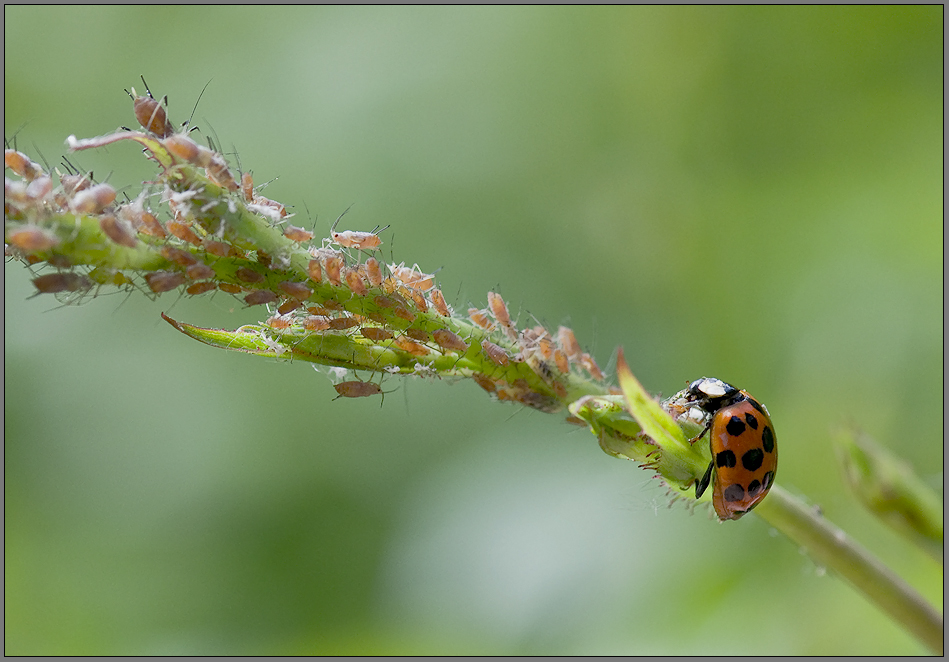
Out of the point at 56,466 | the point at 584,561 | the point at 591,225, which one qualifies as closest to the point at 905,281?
the point at 591,225

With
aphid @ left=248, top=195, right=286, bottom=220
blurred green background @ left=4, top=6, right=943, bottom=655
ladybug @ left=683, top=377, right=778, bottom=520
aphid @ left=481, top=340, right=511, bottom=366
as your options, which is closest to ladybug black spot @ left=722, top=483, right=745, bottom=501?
ladybug @ left=683, top=377, right=778, bottom=520

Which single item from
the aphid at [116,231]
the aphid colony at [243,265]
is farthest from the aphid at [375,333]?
the aphid at [116,231]

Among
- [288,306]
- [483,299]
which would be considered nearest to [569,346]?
[288,306]

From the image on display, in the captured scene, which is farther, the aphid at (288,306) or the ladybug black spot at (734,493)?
the ladybug black spot at (734,493)

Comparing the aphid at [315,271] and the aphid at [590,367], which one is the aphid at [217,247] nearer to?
the aphid at [315,271]

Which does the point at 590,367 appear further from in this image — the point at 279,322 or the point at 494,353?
the point at 279,322

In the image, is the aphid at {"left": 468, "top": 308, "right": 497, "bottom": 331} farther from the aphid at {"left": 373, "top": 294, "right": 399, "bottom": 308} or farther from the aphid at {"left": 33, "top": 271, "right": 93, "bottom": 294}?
the aphid at {"left": 33, "top": 271, "right": 93, "bottom": 294}

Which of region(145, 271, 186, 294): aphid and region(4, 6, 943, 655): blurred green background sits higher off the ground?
region(145, 271, 186, 294): aphid
